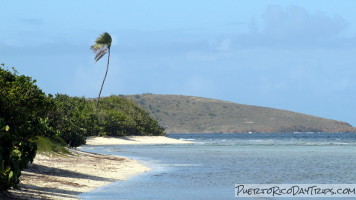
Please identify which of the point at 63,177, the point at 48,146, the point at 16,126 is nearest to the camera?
the point at 16,126

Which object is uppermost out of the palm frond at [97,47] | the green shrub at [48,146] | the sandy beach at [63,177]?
the palm frond at [97,47]

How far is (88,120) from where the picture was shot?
251ft

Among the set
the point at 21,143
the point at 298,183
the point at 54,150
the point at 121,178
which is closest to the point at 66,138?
the point at 54,150

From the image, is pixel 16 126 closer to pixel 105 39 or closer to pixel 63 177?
pixel 63 177

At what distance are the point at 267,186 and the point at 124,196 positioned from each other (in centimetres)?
663

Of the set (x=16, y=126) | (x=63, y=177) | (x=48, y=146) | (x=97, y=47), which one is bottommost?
(x=63, y=177)

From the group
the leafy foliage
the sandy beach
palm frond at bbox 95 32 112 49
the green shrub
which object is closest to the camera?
the leafy foliage

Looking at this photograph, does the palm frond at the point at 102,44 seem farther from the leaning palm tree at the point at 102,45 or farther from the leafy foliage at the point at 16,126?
the leafy foliage at the point at 16,126

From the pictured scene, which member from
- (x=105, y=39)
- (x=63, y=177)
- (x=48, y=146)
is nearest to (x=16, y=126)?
(x=63, y=177)

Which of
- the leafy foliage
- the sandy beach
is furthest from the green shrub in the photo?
the leafy foliage

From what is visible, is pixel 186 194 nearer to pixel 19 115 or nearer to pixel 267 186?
pixel 267 186

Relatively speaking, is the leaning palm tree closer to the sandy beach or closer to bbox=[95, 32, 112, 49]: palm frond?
bbox=[95, 32, 112, 49]: palm frond

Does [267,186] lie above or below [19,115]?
below

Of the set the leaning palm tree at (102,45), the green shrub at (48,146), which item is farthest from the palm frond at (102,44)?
the green shrub at (48,146)
